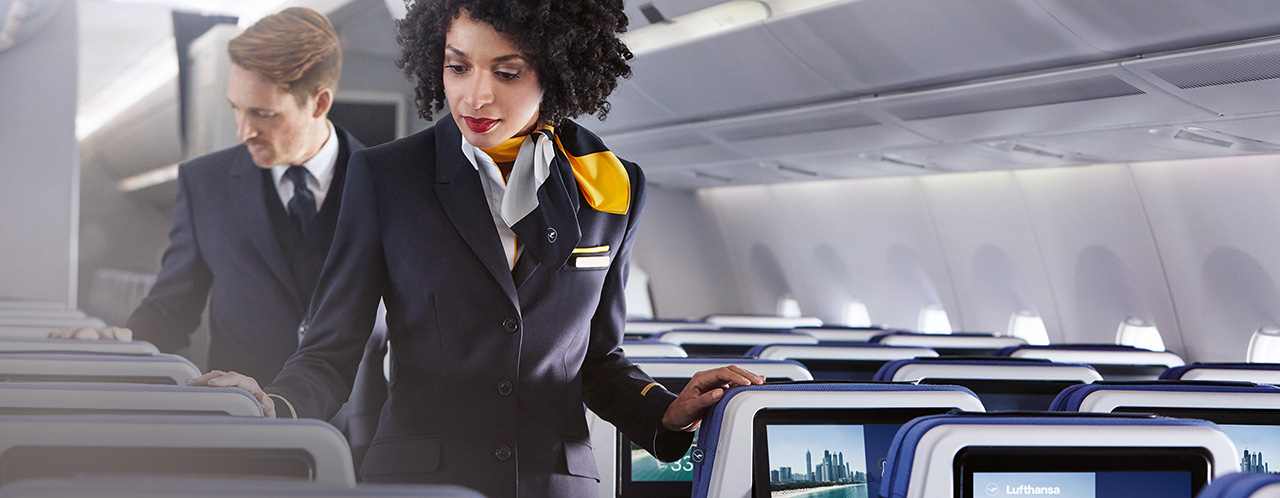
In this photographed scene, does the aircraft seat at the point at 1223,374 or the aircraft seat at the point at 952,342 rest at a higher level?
the aircraft seat at the point at 1223,374

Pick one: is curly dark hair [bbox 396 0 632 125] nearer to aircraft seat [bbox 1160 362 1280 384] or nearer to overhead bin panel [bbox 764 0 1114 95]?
aircraft seat [bbox 1160 362 1280 384]

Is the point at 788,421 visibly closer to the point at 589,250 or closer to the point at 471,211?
the point at 589,250

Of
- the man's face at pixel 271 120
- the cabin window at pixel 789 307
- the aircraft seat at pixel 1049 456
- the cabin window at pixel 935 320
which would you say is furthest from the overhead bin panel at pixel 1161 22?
the cabin window at pixel 789 307

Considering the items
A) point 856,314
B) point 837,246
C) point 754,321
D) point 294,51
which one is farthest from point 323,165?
point 856,314

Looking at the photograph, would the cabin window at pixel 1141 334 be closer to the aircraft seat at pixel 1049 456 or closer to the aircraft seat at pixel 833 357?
the aircraft seat at pixel 833 357

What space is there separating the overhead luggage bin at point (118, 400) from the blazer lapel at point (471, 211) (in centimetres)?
48

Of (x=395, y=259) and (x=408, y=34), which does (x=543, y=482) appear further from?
(x=408, y=34)

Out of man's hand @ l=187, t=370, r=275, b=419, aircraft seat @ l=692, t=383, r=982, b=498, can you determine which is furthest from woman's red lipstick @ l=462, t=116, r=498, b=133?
aircraft seat @ l=692, t=383, r=982, b=498

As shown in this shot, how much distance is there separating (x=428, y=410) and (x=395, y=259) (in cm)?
29

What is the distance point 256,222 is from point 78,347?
605 millimetres

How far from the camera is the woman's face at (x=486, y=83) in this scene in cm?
205

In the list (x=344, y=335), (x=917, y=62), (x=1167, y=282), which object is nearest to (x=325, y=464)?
(x=344, y=335)

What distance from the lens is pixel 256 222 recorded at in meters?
3.45

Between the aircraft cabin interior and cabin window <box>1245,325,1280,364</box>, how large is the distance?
0.08 ft
